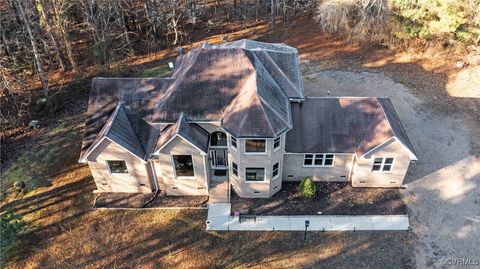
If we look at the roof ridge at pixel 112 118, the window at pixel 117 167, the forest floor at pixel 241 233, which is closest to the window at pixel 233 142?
the forest floor at pixel 241 233

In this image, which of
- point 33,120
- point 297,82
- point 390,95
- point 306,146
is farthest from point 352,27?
point 33,120

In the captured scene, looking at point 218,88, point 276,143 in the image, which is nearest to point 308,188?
point 276,143

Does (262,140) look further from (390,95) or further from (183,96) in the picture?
(390,95)

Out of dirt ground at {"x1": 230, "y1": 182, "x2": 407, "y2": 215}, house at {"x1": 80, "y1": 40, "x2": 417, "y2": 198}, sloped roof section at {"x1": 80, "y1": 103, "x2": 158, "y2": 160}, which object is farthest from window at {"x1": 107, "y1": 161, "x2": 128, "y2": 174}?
dirt ground at {"x1": 230, "y1": 182, "x2": 407, "y2": 215}

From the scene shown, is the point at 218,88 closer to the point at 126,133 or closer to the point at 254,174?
the point at 254,174

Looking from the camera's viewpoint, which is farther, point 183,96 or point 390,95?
point 390,95

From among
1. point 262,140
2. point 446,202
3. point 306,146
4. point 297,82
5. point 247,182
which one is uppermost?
point 297,82
